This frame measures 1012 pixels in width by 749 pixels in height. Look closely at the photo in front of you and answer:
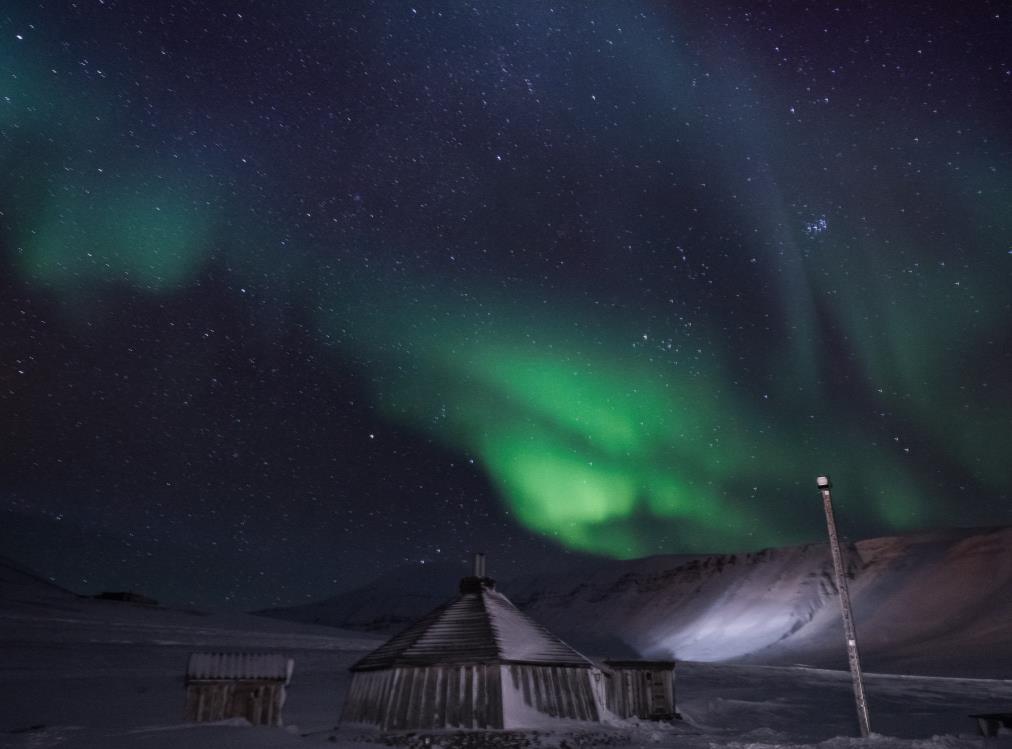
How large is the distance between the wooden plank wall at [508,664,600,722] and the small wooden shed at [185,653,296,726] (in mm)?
7831

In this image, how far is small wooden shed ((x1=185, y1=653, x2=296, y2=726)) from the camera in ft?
82.2

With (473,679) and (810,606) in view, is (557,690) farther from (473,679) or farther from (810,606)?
(810,606)

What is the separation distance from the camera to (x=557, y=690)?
2525 cm

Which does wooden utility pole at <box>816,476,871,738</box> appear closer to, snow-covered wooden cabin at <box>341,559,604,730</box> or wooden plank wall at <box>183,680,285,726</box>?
snow-covered wooden cabin at <box>341,559,604,730</box>

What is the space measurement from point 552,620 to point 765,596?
4639 centimetres

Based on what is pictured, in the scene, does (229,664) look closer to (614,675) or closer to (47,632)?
(614,675)

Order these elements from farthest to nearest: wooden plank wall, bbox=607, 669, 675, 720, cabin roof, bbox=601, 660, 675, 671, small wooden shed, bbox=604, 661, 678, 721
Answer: cabin roof, bbox=601, 660, 675, 671
small wooden shed, bbox=604, 661, 678, 721
wooden plank wall, bbox=607, 669, 675, 720

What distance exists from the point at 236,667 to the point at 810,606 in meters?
100

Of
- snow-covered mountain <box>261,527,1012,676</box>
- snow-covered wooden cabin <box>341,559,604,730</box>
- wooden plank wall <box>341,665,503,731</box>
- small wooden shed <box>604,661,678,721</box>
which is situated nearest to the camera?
wooden plank wall <box>341,665,503,731</box>

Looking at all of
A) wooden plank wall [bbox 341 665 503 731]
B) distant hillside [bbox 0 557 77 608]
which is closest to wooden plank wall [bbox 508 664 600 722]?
wooden plank wall [bbox 341 665 503 731]

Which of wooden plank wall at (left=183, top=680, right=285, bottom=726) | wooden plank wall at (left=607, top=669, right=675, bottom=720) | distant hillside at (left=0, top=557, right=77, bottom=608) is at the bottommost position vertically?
wooden plank wall at (left=183, top=680, right=285, bottom=726)

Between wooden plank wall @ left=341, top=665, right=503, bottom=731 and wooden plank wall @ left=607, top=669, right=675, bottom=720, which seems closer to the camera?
wooden plank wall @ left=341, top=665, right=503, bottom=731

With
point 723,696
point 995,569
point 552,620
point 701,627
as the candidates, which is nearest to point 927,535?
point 995,569

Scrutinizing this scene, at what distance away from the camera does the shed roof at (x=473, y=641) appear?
24.6 meters
